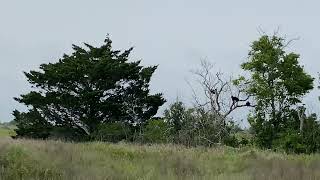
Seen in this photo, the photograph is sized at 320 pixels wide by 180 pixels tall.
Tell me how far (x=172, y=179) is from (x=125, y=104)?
2845 centimetres

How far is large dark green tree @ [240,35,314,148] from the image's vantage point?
2894 centimetres

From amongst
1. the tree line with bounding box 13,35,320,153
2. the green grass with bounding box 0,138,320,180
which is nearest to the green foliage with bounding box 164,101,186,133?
the tree line with bounding box 13,35,320,153

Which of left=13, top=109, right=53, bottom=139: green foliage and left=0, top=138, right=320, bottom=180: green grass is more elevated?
left=13, top=109, right=53, bottom=139: green foliage

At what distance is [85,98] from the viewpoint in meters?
36.1

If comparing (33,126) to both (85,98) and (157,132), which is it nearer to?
(85,98)

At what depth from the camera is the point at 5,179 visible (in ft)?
29.4

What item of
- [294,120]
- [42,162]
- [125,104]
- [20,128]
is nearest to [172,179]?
[42,162]

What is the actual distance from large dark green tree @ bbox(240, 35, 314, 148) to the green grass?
1372 centimetres

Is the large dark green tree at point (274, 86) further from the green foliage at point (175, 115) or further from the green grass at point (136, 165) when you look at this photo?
the green grass at point (136, 165)

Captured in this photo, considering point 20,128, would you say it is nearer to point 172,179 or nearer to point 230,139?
point 230,139

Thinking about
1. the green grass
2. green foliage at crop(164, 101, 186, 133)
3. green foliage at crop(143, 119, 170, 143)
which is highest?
green foliage at crop(164, 101, 186, 133)

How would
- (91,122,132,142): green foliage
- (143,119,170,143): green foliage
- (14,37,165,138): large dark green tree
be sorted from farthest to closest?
(14,37,165,138): large dark green tree, (91,122,132,142): green foliage, (143,119,170,143): green foliage

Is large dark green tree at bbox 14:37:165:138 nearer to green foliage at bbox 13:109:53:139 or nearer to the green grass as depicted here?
green foliage at bbox 13:109:53:139

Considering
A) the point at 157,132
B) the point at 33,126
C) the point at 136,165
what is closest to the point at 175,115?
the point at 157,132
